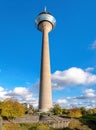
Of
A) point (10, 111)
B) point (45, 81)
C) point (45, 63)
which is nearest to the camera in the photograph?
point (10, 111)

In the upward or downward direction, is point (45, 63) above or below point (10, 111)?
above

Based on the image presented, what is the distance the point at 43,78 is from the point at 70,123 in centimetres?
3360

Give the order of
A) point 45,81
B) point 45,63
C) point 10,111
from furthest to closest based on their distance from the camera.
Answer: point 45,63 < point 45,81 < point 10,111

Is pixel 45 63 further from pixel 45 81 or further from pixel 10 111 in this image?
pixel 10 111

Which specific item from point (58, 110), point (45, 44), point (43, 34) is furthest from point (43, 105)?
point (43, 34)

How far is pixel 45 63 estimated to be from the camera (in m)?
82.4

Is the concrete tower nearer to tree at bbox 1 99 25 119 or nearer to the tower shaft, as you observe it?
the tower shaft

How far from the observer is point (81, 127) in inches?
1818

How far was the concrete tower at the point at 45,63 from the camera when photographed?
77.8 metres

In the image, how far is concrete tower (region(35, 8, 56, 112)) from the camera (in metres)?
77.8

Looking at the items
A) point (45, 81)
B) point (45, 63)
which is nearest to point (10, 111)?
point (45, 81)

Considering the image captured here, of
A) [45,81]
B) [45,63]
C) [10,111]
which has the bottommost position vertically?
[10,111]

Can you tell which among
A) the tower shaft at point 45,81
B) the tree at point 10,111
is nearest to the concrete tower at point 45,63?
the tower shaft at point 45,81

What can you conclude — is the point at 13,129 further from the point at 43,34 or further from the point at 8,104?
the point at 43,34
